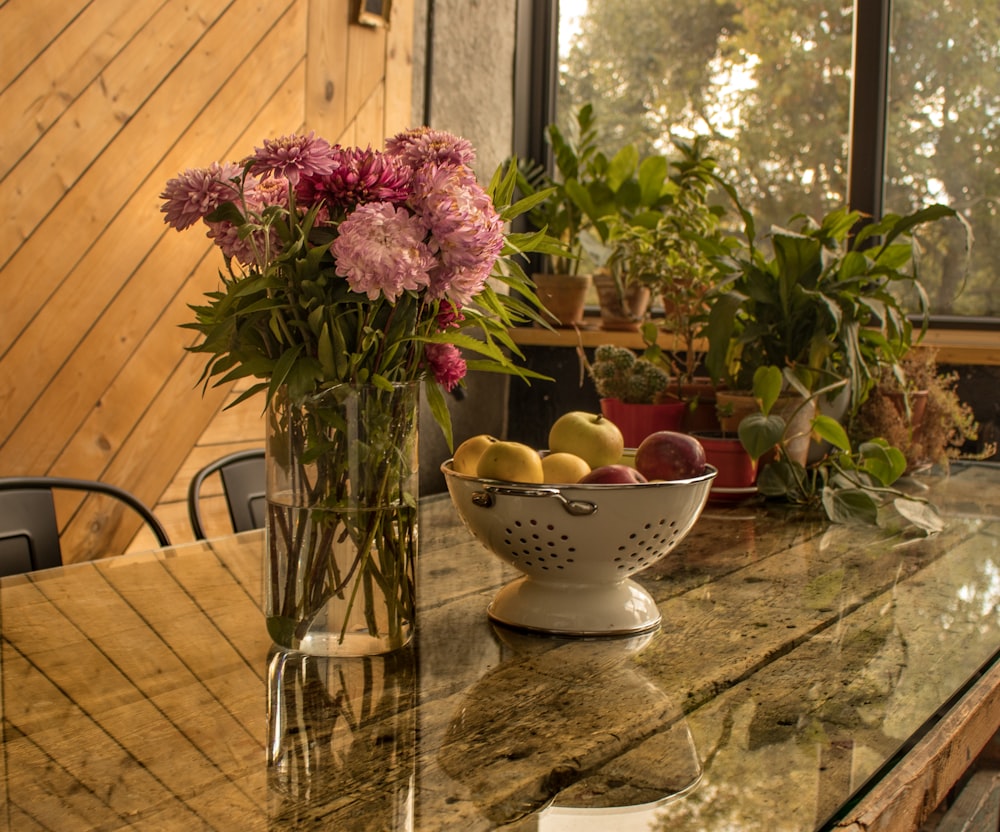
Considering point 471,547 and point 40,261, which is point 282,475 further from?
point 40,261

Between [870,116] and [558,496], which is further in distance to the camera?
[870,116]

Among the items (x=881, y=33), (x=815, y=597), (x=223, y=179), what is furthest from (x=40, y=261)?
(x=881, y=33)

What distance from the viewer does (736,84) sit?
3.35 metres

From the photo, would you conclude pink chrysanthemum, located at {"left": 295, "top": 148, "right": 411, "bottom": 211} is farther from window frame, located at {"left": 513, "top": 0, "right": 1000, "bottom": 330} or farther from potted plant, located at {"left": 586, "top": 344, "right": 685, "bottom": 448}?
window frame, located at {"left": 513, "top": 0, "right": 1000, "bottom": 330}

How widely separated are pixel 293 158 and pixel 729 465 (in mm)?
1135

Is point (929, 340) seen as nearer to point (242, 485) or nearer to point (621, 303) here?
point (621, 303)

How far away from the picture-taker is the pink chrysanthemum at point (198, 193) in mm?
892

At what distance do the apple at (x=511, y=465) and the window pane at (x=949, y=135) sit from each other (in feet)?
7.15

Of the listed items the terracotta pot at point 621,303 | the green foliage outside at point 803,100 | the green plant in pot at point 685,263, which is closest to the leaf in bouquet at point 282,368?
the green plant in pot at point 685,263

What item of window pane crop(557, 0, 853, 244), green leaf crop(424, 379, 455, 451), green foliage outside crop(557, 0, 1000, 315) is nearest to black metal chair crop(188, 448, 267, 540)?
green leaf crop(424, 379, 455, 451)

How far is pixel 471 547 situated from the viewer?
1462mm

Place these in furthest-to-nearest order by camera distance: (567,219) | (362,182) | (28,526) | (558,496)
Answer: (567,219)
(28,526)
(558,496)
(362,182)

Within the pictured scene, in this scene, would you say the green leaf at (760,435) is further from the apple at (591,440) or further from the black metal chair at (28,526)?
the black metal chair at (28,526)

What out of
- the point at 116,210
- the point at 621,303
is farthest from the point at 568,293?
the point at 116,210
